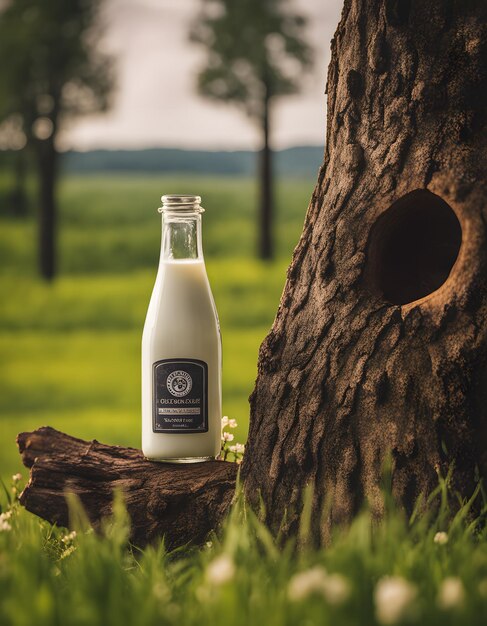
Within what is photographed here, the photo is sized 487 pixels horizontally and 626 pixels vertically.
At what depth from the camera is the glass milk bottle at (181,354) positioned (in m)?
3.37

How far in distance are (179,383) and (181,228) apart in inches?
25.5

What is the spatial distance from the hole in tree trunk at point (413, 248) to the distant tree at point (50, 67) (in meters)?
13.4

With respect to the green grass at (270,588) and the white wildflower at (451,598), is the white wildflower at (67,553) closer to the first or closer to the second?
the green grass at (270,588)

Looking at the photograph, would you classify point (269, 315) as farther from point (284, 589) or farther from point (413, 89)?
point (284, 589)

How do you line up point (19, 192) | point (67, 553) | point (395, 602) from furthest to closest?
point (19, 192) → point (67, 553) → point (395, 602)

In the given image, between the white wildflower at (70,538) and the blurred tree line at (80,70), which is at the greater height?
the blurred tree line at (80,70)

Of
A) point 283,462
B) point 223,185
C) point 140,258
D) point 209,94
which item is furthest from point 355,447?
point 223,185

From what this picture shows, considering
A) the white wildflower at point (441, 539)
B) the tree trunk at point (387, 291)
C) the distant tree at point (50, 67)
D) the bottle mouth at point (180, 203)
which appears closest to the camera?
the white wildflower at point (441, 539)

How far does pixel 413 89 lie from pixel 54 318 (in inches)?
482

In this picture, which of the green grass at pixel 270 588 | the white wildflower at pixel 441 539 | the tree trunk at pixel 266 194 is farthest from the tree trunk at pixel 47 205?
the white wildflower at pixel 441 539

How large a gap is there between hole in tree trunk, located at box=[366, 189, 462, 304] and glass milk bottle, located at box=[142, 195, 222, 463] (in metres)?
0.77

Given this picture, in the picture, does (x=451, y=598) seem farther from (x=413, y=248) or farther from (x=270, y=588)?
(x=413, y=248)

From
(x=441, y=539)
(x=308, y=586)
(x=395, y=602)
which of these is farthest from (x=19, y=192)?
(x=395, y=602)

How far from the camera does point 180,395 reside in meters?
3.37
